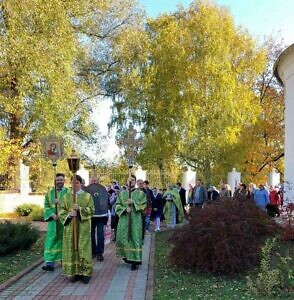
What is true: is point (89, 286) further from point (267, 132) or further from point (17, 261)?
point (267, 132)

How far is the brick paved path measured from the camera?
790cm

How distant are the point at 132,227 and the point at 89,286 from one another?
197cm

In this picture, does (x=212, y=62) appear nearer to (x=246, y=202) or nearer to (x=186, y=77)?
(x=186, y=77)

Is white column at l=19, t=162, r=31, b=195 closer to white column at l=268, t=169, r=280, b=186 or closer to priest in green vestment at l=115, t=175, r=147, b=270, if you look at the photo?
white column at l=268, t=169, r=280, b=186

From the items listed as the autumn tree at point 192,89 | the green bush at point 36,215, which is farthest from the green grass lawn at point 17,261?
the autumn tree at point 192,89

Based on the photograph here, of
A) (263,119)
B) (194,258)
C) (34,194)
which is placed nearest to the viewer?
(194,258)

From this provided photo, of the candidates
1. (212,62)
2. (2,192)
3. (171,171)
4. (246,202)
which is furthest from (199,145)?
(246,202)

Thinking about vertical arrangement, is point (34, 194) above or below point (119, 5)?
below

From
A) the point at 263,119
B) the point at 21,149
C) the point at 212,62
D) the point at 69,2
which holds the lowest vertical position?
the point at 21,149

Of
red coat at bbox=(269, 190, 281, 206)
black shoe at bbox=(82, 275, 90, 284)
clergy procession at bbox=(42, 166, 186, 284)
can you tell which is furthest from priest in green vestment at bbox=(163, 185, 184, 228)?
black shoe at bbox=(82, 275, 90, 284)

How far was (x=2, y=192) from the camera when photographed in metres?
A: 23.5

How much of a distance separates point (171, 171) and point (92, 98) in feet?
19.3

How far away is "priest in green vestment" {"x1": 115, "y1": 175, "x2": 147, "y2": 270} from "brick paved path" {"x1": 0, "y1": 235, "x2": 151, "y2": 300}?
26 centimetres

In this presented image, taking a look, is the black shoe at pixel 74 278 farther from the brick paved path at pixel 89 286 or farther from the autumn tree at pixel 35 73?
the autumn tree at pixel 35 73
